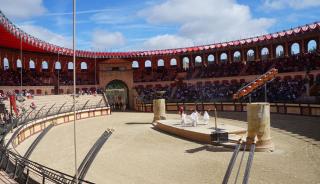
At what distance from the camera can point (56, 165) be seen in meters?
17.2

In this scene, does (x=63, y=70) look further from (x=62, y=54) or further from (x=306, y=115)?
(x=306, y=115)

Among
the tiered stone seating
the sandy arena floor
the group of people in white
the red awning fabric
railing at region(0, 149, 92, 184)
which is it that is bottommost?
the sandy arena floor

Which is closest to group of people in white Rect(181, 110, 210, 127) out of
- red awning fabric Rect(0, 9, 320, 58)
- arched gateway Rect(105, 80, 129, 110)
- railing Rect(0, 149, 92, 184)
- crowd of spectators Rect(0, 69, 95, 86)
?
railing Rect(0, 149, 92, 184)

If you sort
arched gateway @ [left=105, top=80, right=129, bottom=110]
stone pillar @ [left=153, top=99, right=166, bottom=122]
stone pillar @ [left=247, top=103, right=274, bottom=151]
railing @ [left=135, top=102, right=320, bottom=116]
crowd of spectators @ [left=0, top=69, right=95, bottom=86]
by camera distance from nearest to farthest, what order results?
1. stone pillar @ [left=247, top=103, right=274, bottom=151]
2. stone pillar @ [left=153, top=99, right=166, bottom=122]
3. railing @ [left=135, top=102, right=320, bottom=116]
4. crowd of spectators @ [left=0, top=69, right=95, bottom=86]
5. arched gateway @ [left=105, top=80, right=129, bottom=110]

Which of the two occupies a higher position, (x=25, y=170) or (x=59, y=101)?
(x=59, y=101)

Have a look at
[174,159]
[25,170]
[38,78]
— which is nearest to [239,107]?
[174,159]

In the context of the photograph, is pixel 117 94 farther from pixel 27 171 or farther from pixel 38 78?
pixel 27 171

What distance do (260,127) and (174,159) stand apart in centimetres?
524

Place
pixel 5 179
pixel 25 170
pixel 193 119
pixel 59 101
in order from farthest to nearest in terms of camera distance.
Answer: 1. pixel 59 101
2. pixel 193 119
3. pixel 25 170
4. pixel 5 179

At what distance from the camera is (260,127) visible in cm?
1916

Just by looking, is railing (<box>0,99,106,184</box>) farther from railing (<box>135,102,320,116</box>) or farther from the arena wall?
railing (<box>135,102,320,116</box>)

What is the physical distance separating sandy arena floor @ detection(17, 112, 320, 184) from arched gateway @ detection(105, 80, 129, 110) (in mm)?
32594

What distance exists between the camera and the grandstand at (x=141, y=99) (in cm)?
1520

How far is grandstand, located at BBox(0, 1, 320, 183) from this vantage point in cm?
1520
